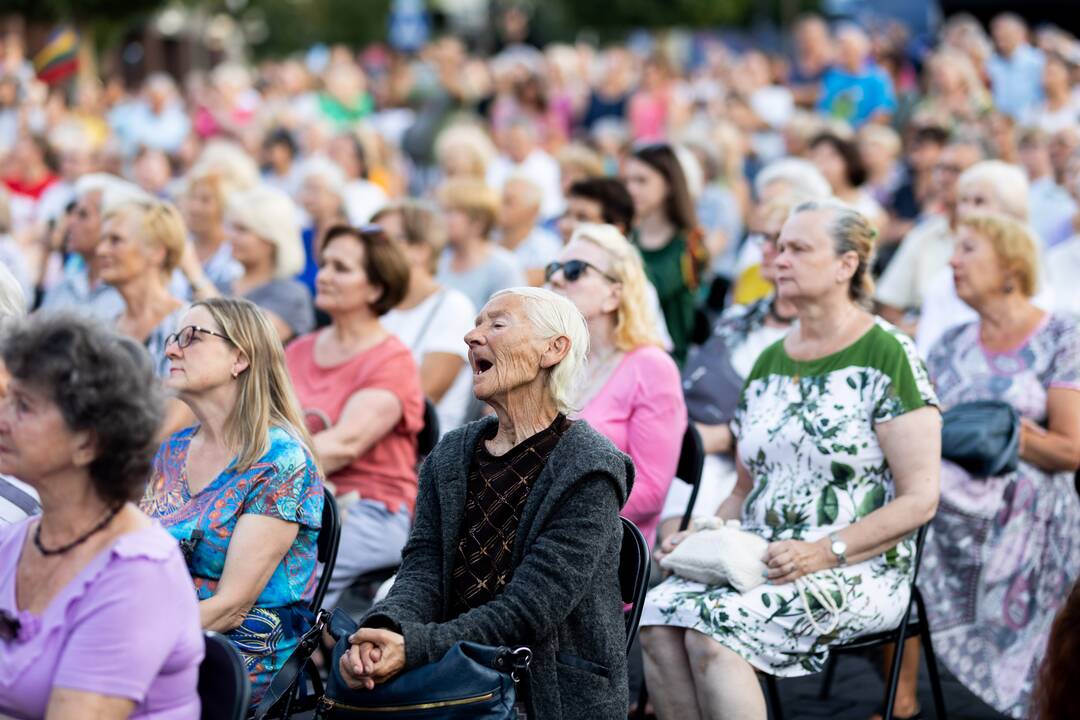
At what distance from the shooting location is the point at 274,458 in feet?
12.0

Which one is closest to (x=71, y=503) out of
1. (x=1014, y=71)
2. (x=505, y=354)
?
(x=505, y=354)

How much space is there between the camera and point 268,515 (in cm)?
361

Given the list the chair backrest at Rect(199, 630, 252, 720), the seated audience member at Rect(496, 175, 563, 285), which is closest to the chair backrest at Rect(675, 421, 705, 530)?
the chair backrest at Rect(199, 630, 252, 720)

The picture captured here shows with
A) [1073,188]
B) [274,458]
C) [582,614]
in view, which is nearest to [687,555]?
[582,614]

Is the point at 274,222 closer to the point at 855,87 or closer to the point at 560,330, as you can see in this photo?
the point at 560,330

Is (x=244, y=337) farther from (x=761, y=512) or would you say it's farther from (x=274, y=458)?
(x=761, y=512)

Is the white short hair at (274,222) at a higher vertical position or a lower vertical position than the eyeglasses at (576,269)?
lower

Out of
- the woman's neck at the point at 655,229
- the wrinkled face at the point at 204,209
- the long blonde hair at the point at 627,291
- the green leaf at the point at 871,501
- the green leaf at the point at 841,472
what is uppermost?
the long blonde hair at the point at 627,291

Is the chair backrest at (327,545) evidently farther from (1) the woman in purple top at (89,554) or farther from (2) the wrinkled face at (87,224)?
(2) the wrinkled face at (87,224)

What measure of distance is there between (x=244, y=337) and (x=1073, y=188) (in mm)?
4650

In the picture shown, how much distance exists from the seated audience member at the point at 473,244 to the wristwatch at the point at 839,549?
3583 mm

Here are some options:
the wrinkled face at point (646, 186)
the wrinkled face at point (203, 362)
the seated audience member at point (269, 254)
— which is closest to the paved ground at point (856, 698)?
the wrinkled face at point (203, 362)

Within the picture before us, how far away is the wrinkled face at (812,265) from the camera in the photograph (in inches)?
173

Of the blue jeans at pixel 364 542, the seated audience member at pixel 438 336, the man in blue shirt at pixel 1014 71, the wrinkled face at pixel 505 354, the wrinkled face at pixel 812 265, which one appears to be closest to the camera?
the wrinkled face at pixel 505 354
